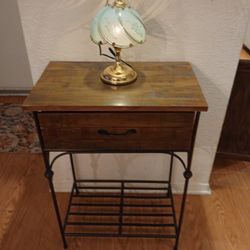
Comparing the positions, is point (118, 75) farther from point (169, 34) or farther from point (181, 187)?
point (181, 187)

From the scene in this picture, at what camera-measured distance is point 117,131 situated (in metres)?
0.86

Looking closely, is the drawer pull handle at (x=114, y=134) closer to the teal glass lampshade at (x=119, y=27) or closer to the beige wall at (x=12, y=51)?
the teal glass lampshade at (x=119, y=27)

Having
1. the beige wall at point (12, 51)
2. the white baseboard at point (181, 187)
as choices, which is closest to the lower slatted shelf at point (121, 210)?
the white baseboard at point (181, 187)

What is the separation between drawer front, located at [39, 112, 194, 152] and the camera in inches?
32.8

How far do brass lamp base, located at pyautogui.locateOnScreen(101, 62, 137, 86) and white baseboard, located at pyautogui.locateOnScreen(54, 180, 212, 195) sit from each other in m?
0.79

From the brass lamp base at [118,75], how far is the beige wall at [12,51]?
1692 mm

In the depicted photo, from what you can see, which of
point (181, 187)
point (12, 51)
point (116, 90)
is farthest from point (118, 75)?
point (12, 51)

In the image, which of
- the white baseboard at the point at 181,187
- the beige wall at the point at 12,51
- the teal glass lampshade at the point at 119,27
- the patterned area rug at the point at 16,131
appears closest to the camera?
the teal glass lampshade at the point at 119,27

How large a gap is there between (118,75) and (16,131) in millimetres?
1431

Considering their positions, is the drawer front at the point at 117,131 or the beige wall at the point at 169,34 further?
the beige wall at the point at 169,34

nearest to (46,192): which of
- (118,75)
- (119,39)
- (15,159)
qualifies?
(15,159)

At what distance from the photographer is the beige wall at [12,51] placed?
2.21 m

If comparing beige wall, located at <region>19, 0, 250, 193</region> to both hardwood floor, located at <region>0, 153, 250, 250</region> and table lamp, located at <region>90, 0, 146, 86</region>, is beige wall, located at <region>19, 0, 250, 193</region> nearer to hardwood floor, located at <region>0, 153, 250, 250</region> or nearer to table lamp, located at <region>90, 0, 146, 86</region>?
table lamp, located at <region>90, 0, 146, 86</region>

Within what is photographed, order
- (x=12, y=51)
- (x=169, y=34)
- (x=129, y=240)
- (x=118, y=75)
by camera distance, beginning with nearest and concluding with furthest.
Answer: (x=118, y=75) < (x=169, y=34) < (x=129, y=240) < (x=12, y=51)
